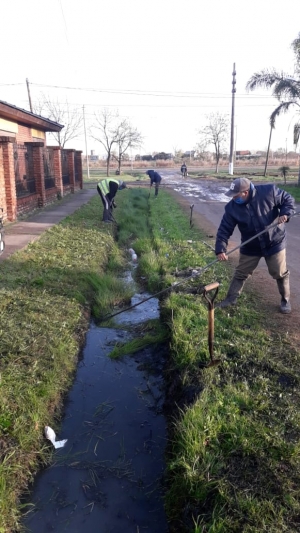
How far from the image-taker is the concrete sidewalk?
793 centimetres

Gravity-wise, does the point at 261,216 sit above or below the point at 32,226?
above

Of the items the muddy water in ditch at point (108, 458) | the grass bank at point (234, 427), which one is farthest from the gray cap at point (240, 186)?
the muddy water in ditch at point (108, 458)

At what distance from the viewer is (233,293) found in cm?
533

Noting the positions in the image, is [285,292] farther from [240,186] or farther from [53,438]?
[53,438]

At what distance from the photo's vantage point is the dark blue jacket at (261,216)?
4.66 metres

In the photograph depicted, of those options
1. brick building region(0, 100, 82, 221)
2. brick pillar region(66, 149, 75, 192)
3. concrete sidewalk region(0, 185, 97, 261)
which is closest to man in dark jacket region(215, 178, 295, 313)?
concrete sidewalk region(0, 185, 97, 261)

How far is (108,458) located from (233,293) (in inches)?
106

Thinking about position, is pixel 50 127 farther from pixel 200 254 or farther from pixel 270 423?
pixel 270 423

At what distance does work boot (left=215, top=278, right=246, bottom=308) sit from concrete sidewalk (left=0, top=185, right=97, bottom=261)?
374 centimetres

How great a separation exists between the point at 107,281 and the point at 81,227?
3.59 meters

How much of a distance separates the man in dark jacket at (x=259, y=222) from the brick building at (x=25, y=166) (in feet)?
22.1

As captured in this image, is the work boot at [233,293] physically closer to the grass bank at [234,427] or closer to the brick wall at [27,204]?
the grass bank at [234,427]

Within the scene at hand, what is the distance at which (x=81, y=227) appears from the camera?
10.0 m

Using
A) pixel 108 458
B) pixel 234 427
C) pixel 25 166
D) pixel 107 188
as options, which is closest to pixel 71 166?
pixel 25 166
